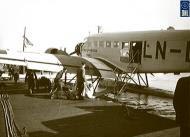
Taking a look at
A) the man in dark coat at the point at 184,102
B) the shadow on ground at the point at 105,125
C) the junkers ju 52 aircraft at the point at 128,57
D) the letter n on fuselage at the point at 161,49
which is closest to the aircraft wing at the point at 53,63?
the junkers ju 52 aircraft at the point at 128,57

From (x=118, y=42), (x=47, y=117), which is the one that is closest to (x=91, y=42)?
(x=118, y=42)

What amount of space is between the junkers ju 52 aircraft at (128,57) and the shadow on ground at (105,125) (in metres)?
4.51

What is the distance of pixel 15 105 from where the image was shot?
14.8 meters

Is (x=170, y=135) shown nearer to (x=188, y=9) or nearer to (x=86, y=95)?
(x=188, y=9)

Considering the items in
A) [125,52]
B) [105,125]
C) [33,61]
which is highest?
[125,52]

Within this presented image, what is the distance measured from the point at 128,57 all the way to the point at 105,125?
9.21 metres

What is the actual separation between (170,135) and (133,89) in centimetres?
1400

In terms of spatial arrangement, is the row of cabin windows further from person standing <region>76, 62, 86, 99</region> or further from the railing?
the railing

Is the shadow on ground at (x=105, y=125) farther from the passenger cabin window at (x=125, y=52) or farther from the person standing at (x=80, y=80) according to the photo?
the passenger cabin window at (x=125, y=52)

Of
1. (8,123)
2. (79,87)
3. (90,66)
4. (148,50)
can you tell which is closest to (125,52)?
(148,50)

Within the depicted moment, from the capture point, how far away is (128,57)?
64.2 feet

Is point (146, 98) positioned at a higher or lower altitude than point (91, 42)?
lower

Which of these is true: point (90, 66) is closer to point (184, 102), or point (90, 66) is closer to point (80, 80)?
point (80, 80)

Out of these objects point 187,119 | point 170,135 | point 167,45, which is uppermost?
point 167,45
